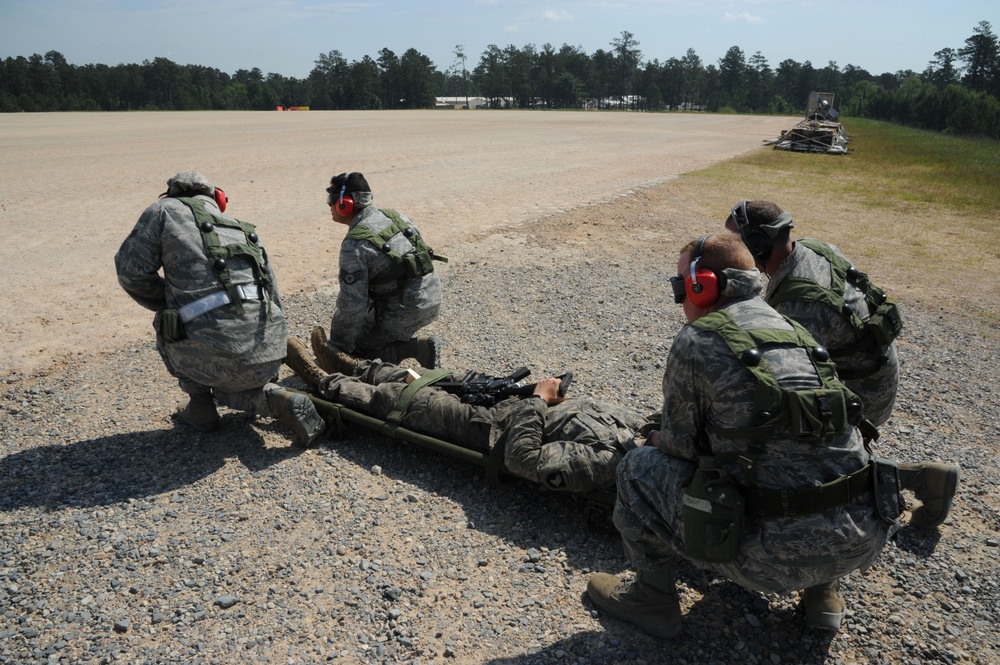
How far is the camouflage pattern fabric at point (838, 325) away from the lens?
448 centimetres

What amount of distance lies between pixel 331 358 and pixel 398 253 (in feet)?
3.66

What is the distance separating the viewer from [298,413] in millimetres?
5297

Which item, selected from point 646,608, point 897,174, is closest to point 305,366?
point 646,608

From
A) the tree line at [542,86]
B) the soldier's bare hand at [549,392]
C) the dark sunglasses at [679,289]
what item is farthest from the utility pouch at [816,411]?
the tree line at [542,86]

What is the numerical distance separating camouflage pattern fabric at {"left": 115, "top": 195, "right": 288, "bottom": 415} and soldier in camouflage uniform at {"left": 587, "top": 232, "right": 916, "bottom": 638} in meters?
3.40

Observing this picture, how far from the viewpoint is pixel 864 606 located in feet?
12.6

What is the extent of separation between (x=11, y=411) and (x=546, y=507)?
15.5ft

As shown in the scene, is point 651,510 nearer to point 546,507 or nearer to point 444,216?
point 546,507

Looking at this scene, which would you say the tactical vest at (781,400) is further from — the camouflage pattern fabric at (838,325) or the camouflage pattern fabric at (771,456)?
the camouflage pattern fabric at (838,325)

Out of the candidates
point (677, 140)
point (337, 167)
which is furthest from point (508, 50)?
point (337, 167)

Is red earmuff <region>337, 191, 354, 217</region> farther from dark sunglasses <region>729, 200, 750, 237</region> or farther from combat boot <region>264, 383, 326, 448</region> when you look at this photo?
dark sunglasses <region>729, 200, 750, 237</region>

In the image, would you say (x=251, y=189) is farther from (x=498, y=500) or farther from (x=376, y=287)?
(x=498, y=500)

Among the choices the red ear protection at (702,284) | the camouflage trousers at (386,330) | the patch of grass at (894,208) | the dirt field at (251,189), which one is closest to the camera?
the red ear protection at (702,284)

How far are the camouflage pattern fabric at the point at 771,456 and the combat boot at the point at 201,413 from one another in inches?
153
